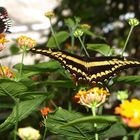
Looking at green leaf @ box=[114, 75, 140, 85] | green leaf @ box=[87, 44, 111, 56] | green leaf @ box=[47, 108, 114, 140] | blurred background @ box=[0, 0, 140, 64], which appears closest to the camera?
green leaf @ box=[47, 108, 114, 140]

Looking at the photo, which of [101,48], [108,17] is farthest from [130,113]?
[108,17]

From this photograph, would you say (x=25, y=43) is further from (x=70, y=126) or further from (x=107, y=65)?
(x=70, y=126)

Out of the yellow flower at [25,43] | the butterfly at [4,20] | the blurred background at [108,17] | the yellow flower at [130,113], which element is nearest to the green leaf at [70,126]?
the yellow flower at [130,113]

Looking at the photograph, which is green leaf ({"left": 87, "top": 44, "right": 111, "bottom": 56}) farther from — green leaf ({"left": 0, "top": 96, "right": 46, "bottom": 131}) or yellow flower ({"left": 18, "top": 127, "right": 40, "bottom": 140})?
yellow flower ({"left": 18, "top": 127, "right": 40, "bottom": 140})

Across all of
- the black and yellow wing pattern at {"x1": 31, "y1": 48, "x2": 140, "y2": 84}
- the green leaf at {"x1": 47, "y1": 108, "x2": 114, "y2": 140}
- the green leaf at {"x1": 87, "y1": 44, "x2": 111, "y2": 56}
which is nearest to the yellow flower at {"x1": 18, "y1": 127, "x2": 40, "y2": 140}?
the green leaf at {"x1": 47, "y1": 108, "x2": 114, "y2": 140}

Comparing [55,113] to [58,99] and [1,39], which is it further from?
[58,99]
